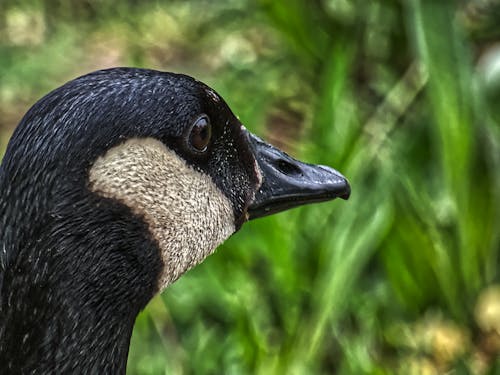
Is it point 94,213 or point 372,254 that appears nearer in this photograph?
point 94,213

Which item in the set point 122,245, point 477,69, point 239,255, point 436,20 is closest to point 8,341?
point 122,245

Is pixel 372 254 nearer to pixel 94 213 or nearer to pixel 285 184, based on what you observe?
pixel 285 184

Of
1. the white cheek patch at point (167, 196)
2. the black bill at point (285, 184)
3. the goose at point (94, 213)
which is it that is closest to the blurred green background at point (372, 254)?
the black bill at point (285, 184)

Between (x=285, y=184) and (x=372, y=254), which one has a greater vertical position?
(x=285, y=184)

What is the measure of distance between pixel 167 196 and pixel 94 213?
13 centimetres

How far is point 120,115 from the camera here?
1107 millimetres

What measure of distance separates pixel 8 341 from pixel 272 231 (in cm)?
110

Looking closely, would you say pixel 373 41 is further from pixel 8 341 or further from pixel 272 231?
pixel 8 341

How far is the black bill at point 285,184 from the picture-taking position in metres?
1.38

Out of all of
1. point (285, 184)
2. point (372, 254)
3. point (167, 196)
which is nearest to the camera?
point (167, 196)

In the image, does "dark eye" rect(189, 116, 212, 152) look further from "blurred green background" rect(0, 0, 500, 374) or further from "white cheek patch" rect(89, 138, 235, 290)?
"blurred green background" rect(0, 0, 500, 374)

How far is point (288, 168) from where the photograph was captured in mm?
1410

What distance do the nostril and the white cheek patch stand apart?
0.12m

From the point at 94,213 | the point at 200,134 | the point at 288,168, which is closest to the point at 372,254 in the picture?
the point at 288,168
